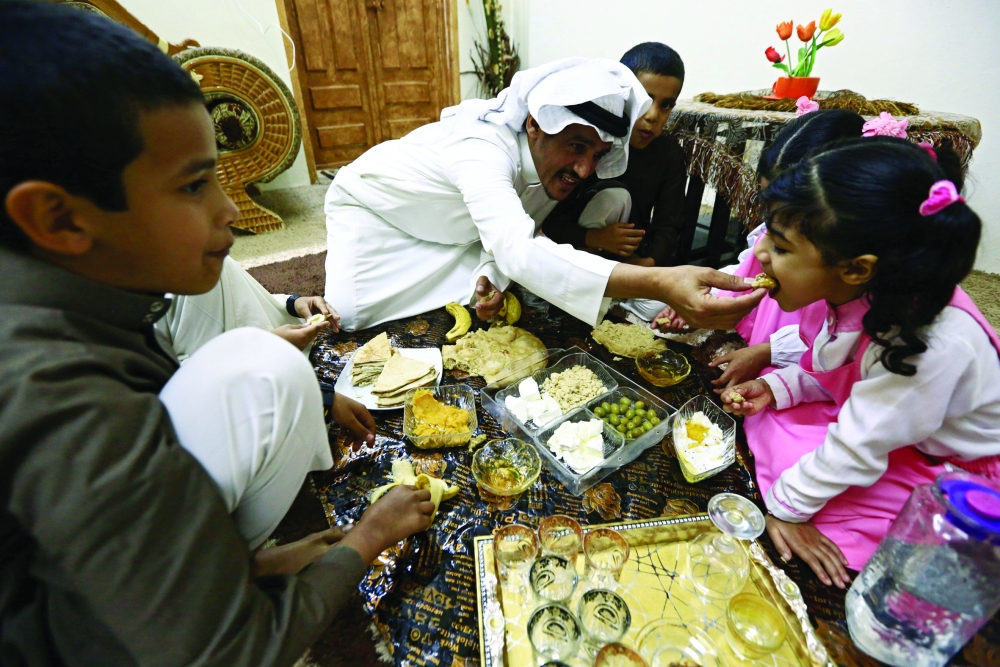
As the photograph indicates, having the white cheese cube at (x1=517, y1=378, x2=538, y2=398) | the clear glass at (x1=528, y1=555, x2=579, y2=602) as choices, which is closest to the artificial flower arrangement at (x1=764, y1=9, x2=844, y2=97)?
the white cheese cube at (x1=517, y1=378, x2=538, y2=398)

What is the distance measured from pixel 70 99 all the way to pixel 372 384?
1097mm

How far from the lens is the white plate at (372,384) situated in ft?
4.93

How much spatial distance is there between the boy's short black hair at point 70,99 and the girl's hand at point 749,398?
147 centimetres

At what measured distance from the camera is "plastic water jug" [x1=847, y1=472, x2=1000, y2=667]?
2.54ft

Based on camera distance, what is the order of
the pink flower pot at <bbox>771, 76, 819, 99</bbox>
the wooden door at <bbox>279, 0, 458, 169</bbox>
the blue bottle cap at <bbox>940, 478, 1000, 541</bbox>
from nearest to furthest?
the blue bottle cap at <bbox>940, 478, 1000, 541</bbox> → the pink flower pot at <bbox>771, 76, 819, 99</bbox> → the wooden door at <bbox>279, 0, 458, 169</bbox>

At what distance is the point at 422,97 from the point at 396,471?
215 inches

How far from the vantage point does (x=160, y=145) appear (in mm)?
671

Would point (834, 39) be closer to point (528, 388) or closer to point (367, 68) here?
point (528, 388)

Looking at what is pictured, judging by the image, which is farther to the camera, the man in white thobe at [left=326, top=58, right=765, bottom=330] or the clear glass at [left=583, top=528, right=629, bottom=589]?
the man in white thobe at [left=326, top=58, right=765, bottom=330]

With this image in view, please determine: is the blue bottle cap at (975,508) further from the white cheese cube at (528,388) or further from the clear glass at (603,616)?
the white cheese cube at (528,388)

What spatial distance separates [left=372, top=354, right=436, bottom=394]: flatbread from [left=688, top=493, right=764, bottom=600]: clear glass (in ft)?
3.07

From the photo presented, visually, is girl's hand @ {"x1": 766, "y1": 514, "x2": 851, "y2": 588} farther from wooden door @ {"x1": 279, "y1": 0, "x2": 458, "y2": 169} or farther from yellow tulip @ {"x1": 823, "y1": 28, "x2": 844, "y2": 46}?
wooden door @ {"x1": 279, "y1": 0, "x2": 458, "y2": 169}

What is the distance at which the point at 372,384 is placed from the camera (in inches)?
61.8

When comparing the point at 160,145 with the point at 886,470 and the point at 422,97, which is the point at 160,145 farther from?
the point at 422,97
